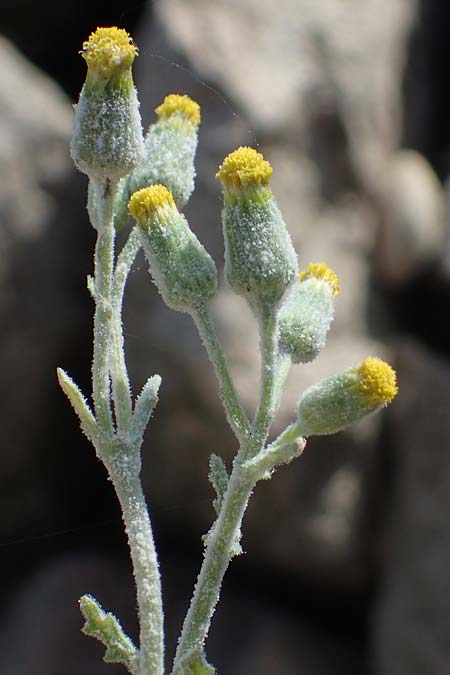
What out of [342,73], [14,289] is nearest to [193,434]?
[14,289]

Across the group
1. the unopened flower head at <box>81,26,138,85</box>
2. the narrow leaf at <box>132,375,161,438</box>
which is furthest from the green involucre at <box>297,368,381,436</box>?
the unopened flower head at <box>81,26,138,85</box>

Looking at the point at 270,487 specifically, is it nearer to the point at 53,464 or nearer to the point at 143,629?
the point at 53,464

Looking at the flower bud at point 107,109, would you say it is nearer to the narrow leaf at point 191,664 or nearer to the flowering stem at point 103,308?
the flowering stem at point 103,308

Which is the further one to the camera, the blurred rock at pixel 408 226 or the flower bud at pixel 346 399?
the blurred rock at pixel 408 226

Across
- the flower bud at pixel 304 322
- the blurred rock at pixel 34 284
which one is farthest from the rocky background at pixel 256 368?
the flower bud at pixel 304 322

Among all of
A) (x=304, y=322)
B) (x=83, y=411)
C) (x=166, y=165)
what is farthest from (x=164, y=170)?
(x=83, y=411)

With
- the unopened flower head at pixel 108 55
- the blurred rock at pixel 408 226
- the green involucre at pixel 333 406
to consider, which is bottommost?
the green involucre at pixel 333 406

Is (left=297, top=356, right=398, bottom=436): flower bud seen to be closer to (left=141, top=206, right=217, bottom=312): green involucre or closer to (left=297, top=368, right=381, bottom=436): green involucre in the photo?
(left=297, top=368, right=381, bottom=436): green involucre
